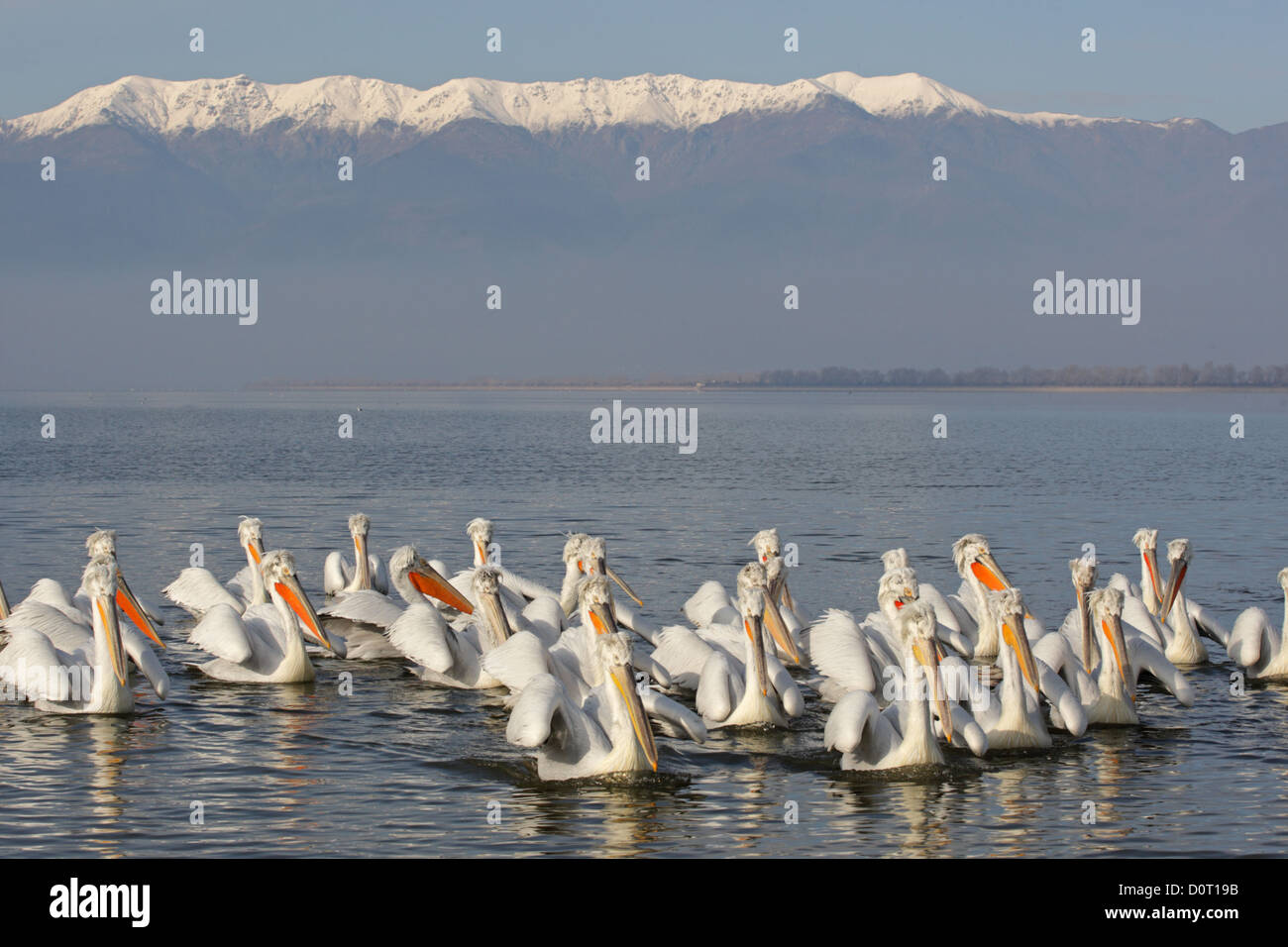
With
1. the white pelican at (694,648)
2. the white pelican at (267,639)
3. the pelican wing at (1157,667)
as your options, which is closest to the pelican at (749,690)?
the white pelican at (694,648)

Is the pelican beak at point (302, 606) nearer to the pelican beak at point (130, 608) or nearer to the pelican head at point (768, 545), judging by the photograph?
the pelican beak at point (130, 608)

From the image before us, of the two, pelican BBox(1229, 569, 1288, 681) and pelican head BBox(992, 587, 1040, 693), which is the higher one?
pelican head BBox(992, 587, 1040, 693)

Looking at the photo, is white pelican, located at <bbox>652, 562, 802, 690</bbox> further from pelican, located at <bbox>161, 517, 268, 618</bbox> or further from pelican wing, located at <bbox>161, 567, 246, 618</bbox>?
pelican wing, located at <bbox>161, 567, 246, 618</bbox>

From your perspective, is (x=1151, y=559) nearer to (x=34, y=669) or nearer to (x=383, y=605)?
(x=383, y=605)

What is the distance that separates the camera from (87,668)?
9.97m

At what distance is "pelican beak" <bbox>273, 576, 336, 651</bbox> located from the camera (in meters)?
11.1

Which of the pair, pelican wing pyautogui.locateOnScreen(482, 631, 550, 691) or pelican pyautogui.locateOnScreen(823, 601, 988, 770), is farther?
→ pelican wing pyautogui.locateOnScreen(482, 631, 550, 691)

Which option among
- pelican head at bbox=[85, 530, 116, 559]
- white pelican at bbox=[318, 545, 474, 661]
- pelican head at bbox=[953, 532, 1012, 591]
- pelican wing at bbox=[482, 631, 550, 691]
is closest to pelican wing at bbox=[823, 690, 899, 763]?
pelican wing at bbox=[482, 631, 550, 691]

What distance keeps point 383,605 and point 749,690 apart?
3.76 m

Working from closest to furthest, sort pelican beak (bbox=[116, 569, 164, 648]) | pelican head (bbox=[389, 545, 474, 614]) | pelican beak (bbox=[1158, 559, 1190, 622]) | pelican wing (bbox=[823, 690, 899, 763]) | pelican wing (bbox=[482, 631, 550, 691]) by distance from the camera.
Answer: pelican wing (bbox=[823, 690, 899, 763]) → pelican wing (bbox=[482, 631, 550, 691]) → pelican beak (bbox=[116, 569, 164, 648]) → pelican head (bbox=[389, 545, 474, 614]) → pelican beak (bbox=[1158, 559, 1190, 622])

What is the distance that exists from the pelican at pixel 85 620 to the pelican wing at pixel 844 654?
4415 millimetres

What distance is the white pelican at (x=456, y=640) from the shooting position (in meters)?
10.6
